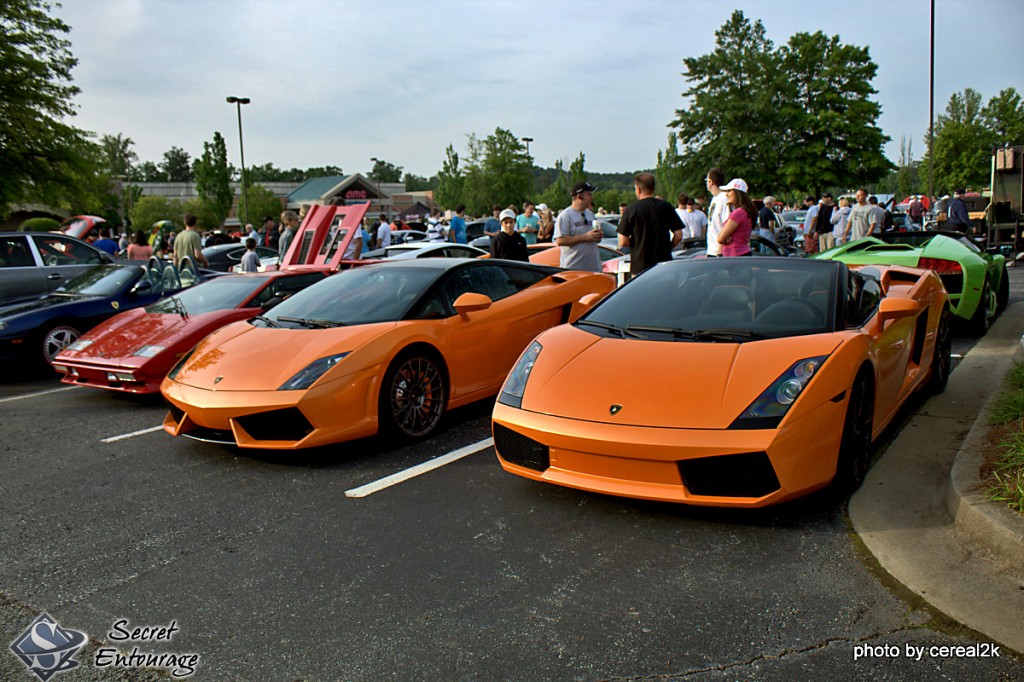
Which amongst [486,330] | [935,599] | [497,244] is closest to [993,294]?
[497,244]

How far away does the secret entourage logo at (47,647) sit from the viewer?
2.56 m

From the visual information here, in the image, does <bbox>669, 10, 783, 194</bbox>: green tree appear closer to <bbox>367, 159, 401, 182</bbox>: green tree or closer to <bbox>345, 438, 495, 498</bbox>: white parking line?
<bbox>345, 438, 495, 498</bbox>: white parking line

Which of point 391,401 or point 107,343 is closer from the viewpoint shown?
point 391,401

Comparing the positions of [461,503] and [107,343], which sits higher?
[107,343]

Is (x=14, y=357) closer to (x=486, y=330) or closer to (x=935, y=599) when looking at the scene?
(x=486, y=330)

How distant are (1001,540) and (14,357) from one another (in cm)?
857

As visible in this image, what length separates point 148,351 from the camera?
256 inches

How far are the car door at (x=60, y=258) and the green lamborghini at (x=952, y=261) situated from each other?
977 centimetres

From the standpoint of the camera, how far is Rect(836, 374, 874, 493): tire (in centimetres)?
356

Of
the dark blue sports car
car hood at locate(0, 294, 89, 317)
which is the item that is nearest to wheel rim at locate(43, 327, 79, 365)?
the dark blue sports car

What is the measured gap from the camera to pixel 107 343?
682cm

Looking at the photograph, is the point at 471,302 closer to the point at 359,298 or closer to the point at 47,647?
the point at 359,298

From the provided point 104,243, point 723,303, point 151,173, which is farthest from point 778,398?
point 151,173

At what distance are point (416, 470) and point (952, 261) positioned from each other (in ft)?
21.1
